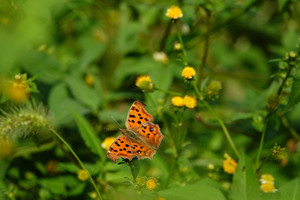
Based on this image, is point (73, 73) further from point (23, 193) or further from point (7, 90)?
point (23, 193)

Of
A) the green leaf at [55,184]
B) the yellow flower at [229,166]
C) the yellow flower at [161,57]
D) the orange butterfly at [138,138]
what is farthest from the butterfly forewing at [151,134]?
the yellow flower at [161,57]

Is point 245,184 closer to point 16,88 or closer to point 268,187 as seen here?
point 268,187

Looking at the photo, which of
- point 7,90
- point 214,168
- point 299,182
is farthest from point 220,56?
point 7,90

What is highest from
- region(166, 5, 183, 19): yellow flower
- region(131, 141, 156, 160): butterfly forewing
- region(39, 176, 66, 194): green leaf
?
region(166, 5, 183, 19): yellow flower

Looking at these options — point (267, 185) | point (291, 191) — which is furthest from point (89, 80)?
point (291, 191)

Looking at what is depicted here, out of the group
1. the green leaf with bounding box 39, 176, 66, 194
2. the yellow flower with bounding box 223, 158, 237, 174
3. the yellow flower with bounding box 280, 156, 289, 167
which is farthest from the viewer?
the yellow flower with bounding box 280, 156, 289, 167

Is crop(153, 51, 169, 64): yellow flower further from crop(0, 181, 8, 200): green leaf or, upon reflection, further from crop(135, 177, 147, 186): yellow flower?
crop(0, 181, 8, 200): green leaf

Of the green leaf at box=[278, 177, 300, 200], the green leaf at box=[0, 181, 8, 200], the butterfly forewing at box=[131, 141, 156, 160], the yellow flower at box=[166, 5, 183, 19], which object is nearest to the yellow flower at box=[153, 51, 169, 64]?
the yellow flower at box=[166, 5, 183, 19]
